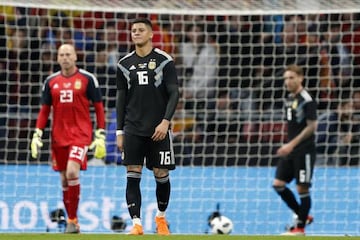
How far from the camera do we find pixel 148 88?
31.2ft

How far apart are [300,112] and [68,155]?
264 cm

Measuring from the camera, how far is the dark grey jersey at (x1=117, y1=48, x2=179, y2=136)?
950 centimetres

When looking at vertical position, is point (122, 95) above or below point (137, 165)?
above

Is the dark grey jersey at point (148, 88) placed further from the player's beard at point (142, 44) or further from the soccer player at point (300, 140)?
the soccer player at point (300, 140)

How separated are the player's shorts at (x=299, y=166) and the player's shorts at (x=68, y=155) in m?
2.37

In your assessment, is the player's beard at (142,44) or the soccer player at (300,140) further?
the soccer player at (300,140)

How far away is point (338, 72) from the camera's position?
578 inches

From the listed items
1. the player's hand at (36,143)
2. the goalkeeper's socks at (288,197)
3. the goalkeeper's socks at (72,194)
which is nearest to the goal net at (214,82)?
the goalkeeper's socks at (288,197)

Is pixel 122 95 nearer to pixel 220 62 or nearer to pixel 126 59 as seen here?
pixel 126 59

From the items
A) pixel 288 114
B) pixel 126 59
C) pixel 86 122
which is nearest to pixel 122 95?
pixel 126 59

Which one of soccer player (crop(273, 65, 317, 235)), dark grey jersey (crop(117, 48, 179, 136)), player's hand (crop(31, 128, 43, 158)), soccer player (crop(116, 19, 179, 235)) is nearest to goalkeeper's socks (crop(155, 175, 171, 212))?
soccer player (crop(116, 19, 179, 235))

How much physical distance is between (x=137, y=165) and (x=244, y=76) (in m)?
5.55

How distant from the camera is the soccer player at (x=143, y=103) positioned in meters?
9.47

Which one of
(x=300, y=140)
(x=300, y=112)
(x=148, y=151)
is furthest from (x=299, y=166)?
(x=148, y=151)
